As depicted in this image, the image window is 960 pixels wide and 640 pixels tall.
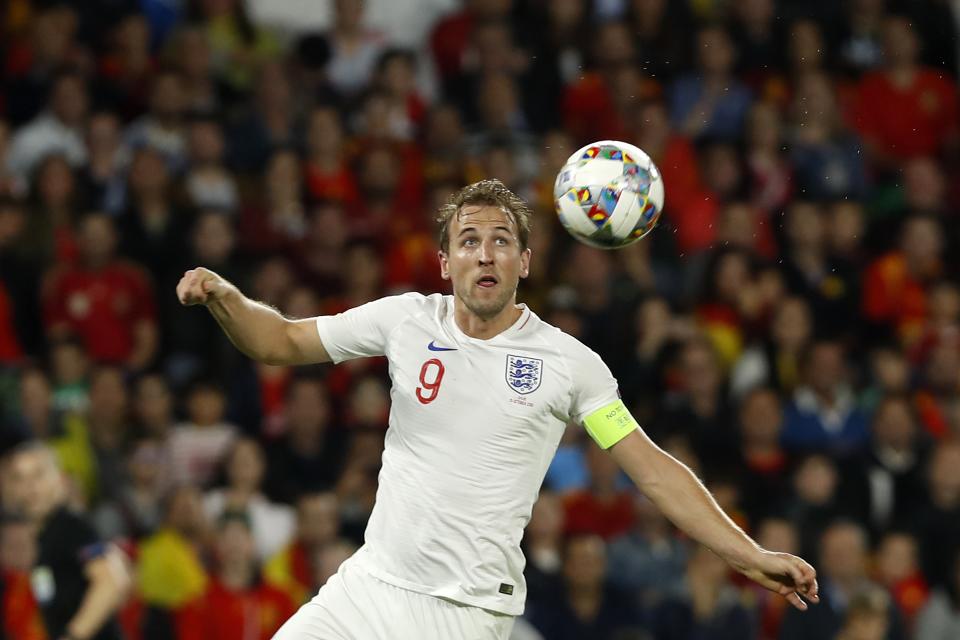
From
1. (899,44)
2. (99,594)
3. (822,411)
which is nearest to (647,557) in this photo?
(822,411)

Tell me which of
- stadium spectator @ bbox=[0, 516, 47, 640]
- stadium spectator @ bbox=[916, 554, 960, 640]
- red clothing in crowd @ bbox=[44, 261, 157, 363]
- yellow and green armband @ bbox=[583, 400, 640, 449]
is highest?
red clothing in crowd @ bbox=[44, 261, 157, 363]

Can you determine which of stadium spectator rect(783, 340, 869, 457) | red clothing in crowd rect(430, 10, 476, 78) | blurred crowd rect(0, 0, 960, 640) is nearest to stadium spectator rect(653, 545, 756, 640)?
blurred crowd rect(0, 0, 960, 640)

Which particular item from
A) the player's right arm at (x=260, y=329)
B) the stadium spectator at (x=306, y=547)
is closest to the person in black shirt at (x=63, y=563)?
the stadium spectator at (x=306, y=547)

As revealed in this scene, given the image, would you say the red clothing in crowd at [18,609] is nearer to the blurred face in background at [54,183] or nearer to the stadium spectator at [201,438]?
the stadium spectator at [201,438]

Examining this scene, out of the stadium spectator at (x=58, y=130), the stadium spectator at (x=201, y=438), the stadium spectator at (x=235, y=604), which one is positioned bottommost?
the stadium spectator at (x=235, y=604)

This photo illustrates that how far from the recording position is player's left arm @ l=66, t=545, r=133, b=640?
7.39 meters

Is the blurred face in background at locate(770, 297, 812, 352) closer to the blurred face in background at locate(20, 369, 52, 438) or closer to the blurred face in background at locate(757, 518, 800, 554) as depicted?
the blurred face in background at locate(757, 518, 800, 554)

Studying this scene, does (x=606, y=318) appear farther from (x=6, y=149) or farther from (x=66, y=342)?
(x=6, y=149)

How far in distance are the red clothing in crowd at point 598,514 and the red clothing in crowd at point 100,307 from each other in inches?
116

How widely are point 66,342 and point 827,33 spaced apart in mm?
6613

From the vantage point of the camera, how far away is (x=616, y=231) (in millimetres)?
5922

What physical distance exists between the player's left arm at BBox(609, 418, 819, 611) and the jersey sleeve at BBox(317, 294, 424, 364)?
2.81ft

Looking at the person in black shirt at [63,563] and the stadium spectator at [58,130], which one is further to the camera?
the stadium spectator at [58,130]

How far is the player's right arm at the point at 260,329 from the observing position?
17.4 ft
